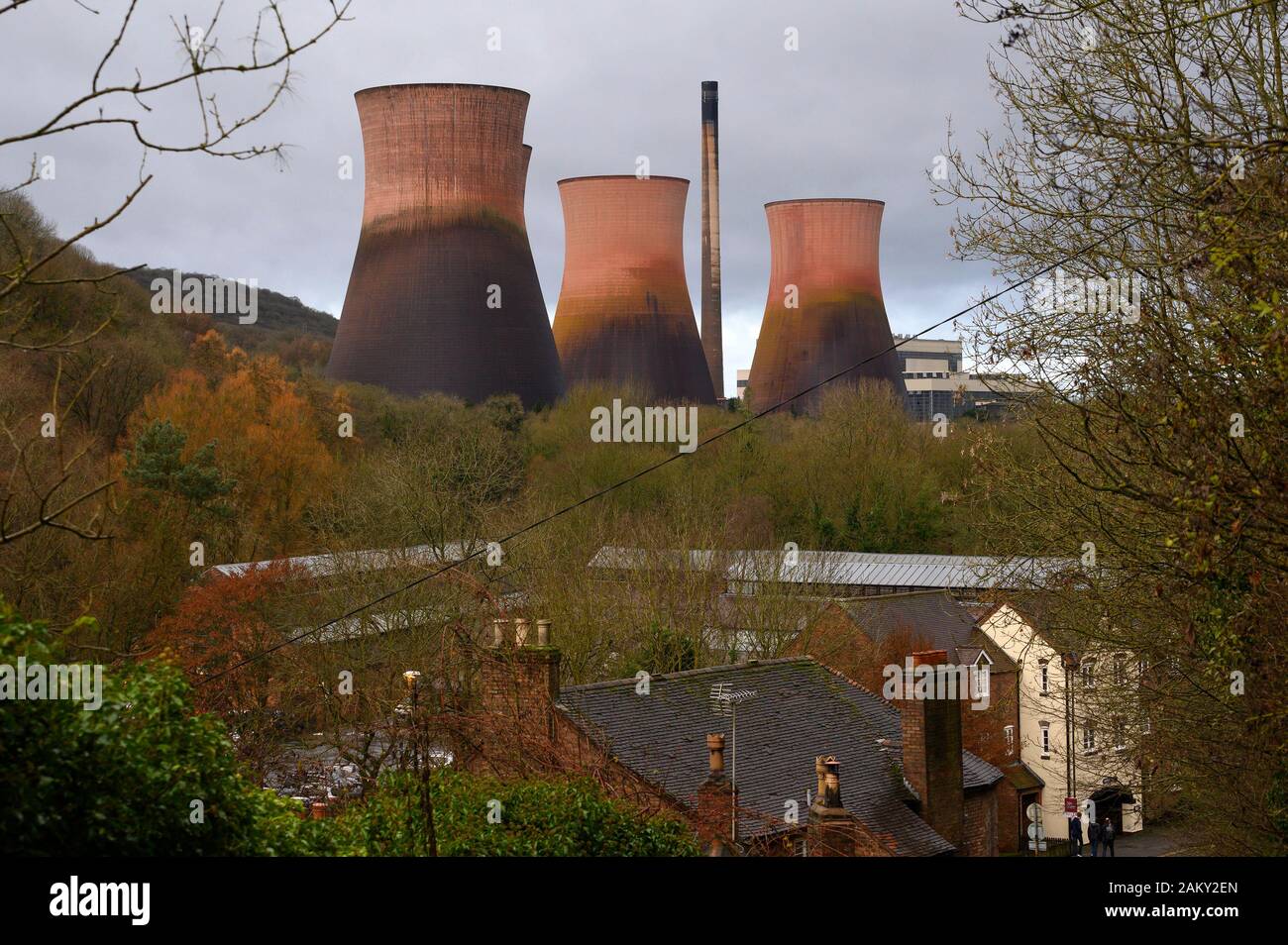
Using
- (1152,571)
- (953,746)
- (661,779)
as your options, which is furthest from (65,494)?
(1152,571)

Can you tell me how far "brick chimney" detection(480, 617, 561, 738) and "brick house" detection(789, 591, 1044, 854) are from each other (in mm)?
8262

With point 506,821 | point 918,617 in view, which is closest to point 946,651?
point 918,617

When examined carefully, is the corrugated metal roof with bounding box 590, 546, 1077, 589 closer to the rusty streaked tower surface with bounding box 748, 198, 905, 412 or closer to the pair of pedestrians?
the pair of pedestrians

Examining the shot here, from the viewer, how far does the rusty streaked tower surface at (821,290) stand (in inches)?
1437

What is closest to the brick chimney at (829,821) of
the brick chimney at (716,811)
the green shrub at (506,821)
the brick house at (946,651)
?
the brick chimney at (716,811)

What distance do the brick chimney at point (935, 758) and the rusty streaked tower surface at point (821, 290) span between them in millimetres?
25211

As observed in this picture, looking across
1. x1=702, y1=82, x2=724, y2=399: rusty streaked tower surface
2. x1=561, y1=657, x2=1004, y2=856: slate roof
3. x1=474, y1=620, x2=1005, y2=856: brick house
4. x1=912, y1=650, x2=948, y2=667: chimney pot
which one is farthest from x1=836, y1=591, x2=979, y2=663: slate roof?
x1=702, y1=82, x2=724, y2=399: rusty streaked tower surface

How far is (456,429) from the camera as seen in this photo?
27219 mm

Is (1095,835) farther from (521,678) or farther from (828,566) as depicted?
(521,678)

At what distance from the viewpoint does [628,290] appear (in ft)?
117

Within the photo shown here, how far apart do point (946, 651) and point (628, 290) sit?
19164mm

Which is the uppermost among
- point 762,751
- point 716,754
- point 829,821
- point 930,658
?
point 930,658
